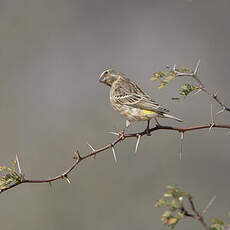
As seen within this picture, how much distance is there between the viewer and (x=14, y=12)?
18844 mm

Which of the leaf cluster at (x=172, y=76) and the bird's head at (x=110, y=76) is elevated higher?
the leaf cluster at (x=172, y=76)

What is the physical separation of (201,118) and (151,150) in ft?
5.75

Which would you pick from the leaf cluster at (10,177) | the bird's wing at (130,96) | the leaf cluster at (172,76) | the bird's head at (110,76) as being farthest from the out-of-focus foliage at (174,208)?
the bird's head at (110,76)

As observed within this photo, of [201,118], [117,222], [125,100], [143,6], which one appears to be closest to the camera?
[125,100]

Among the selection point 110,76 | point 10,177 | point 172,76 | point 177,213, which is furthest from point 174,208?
point 110,76

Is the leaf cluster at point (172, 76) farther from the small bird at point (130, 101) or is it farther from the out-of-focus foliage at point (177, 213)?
the small bird at point (130, 101)

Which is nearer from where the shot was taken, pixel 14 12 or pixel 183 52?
pixel 183 52

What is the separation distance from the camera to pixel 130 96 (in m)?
7.01

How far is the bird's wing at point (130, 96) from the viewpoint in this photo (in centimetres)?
655

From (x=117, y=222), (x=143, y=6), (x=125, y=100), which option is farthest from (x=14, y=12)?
(x=125, y=100)

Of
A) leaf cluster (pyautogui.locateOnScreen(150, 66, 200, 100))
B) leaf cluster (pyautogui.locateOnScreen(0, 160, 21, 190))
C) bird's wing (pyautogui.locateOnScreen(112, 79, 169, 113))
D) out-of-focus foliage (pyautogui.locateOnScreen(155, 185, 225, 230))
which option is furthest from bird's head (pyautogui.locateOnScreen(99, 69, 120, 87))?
out-of-focus foliage (pyautogui.locateOnScreen(155, 185, 225, 230))

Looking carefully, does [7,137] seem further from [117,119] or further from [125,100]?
[125,100]

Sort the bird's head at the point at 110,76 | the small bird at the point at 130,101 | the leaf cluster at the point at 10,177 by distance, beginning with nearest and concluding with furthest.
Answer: the leaf cluster at the point at 10,177 → the small bird at the point at 130,101 → the bird's head at the point at 110,76

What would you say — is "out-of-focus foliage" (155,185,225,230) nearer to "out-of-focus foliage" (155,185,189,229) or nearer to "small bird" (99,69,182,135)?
"out-of-focus foliage" (155,185,189,229)
